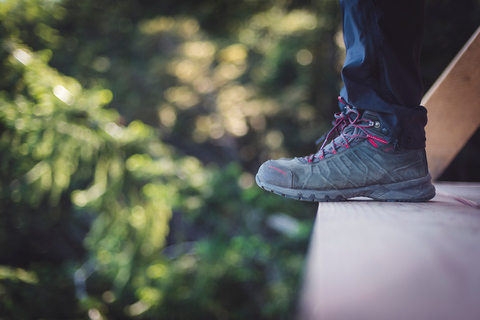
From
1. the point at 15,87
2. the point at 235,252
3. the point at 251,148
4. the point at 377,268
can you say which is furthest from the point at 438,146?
the point at 251,148

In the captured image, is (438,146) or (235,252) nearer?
(438,146)

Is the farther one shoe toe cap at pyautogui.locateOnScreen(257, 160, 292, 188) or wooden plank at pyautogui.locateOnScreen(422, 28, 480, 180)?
wooden plank at pyautogui.locateOnScreen(422, 28, 480, 180)

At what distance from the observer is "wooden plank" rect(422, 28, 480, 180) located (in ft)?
3.93

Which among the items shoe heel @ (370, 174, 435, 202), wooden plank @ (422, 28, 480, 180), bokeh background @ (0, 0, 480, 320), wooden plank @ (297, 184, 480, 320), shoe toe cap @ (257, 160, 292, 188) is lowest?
bokeh background @ (0, 0, 480, 320)

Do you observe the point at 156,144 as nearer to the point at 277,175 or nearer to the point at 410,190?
the point at 277,175

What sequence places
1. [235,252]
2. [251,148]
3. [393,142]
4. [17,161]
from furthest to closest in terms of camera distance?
[251,148] < [235,252] < [17,161] < [393,142]

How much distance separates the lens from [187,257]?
2902 mm

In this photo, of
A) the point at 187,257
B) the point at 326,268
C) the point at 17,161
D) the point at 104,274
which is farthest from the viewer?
the point at 187,257

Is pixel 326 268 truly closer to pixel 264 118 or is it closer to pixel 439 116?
pixel 439 116

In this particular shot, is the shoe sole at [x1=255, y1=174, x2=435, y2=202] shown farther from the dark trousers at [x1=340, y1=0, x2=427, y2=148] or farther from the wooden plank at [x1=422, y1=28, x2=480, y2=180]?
the wooden plank at [x1=422, y1=28, x2=480, y2=180]

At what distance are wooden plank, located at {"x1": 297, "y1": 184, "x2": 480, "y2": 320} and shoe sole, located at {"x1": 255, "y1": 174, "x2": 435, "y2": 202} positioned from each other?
374 mm

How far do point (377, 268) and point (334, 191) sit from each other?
58 centimetres

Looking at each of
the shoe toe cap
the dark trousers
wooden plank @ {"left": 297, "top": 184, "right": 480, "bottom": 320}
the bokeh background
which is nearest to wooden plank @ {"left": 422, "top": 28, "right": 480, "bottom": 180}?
the dark trousers

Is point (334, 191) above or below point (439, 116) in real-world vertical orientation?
below
